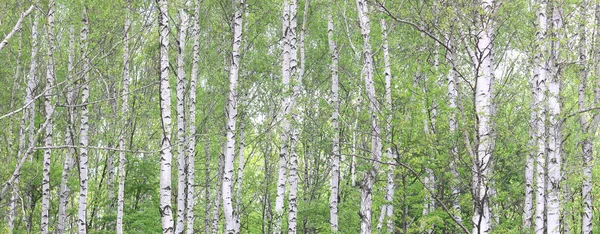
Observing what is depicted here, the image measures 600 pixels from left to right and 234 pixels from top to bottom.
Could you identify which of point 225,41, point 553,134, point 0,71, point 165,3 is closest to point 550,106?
point 553,134

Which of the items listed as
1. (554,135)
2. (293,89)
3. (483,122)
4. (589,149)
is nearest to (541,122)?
(554,135)

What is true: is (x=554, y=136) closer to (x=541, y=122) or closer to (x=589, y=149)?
(x=541, y=122)

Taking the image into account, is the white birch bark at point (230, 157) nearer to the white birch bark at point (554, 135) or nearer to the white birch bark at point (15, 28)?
the white birch bark at point (15, 28)

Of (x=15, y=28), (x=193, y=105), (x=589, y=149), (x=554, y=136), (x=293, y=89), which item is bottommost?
(x=554, y=136)

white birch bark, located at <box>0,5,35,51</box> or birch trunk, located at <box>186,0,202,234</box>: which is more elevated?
birch trunk, located at <box>186,0,202,234</box>

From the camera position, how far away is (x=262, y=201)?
947 inches

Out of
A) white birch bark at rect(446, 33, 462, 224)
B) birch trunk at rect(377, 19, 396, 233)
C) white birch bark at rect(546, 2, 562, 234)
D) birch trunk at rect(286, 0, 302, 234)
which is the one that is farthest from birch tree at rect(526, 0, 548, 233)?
birch trunk at rect(286, 0, 302, 234)

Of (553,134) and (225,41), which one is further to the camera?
(225,41)

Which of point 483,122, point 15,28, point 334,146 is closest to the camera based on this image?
point 15,28

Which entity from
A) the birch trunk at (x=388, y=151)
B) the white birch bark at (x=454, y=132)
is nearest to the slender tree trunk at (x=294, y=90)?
the birch trunk at (x=388, y=151)

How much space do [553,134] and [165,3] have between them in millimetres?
6609

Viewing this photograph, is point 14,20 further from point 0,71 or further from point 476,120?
point 476,120

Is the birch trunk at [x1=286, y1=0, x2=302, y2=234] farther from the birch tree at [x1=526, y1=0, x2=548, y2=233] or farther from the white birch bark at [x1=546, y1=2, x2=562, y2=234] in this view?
the white birch bark at [x1=546, y1=2, x2=562, y2=234]

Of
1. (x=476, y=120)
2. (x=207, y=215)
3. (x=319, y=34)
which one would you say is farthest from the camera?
(x=207, y=215)
